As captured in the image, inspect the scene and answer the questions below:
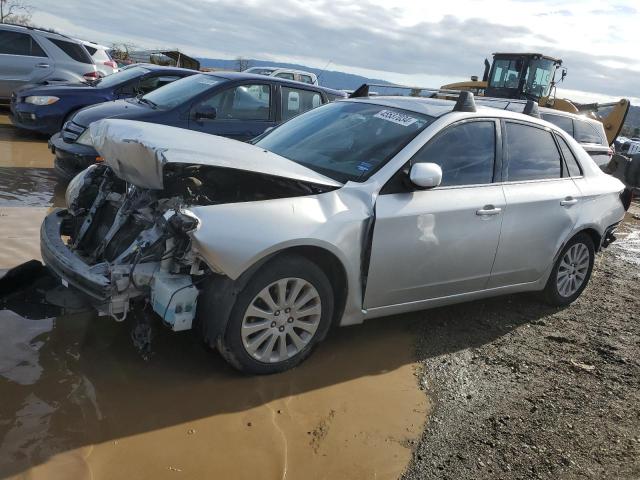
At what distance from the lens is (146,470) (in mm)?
2756

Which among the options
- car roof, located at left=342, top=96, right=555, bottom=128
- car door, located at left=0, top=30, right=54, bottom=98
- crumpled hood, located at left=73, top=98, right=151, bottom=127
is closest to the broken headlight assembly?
crumpled hood, located at left=73, top=98, right=151, bottom=127

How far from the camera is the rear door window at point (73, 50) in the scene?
515 inches

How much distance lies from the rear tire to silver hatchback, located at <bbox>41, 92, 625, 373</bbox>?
20 cm

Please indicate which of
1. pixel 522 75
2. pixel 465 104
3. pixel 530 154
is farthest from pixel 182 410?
pixel 522 75

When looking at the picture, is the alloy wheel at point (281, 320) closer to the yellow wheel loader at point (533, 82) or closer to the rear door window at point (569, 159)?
the rear door window at point (569, 159)

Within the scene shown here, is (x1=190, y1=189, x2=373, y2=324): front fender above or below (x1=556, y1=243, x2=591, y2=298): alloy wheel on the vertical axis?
above

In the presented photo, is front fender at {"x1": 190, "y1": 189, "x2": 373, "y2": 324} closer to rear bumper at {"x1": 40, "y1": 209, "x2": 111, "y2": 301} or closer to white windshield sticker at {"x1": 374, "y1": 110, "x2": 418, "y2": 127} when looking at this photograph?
rear bumper at {"x1": 40, "y1": 209, "x2": 111, "y2": 301}

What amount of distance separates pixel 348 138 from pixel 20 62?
11047 mm

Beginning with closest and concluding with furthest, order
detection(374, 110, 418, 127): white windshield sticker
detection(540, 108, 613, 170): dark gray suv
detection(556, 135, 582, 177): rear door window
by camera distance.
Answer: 1. detection(374, 110, 418, 127): white windshield sticker
2. detection(556, 135, 582, 177): rear door window
3. detection(540, 108, 613, 170): dark gray suv

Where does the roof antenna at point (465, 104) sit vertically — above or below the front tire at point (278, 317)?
above

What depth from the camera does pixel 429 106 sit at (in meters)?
4.64

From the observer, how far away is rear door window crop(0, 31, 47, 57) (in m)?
12.7

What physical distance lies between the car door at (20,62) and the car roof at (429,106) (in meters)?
10.2

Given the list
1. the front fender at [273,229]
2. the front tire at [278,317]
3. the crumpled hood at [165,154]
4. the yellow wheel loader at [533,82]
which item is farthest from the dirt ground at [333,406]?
the yellow wheel loader at [533,82]
